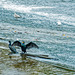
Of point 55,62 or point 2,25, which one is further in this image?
point 2,25

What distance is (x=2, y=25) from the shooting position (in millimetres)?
16172

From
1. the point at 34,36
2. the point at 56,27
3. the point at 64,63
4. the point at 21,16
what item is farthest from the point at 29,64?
the point at 21,16

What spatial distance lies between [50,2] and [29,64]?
1668 centimetres

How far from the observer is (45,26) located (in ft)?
52.4

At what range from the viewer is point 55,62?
30.3ft

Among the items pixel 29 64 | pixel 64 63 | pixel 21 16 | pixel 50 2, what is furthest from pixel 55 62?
pixel 50 2

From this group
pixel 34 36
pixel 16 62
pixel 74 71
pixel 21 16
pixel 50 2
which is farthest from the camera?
pixel 50 2

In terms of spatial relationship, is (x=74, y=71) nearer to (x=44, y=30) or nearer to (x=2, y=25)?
(x=44, y=30)

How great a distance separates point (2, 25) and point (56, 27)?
124 inches

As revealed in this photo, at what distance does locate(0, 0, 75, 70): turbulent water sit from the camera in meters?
10.6

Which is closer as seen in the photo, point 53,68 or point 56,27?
point 53,68

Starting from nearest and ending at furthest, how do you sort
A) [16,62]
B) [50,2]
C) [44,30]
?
[16,62] < [44,30] < [50,2]

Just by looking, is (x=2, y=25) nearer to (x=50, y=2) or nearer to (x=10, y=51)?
(x=10, y=51)

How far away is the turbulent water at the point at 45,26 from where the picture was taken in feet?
34.8
